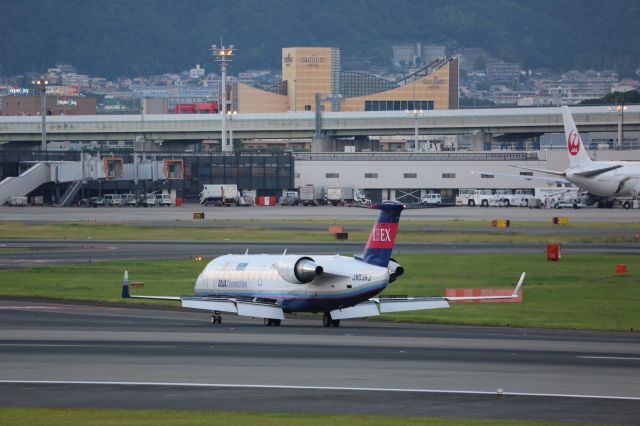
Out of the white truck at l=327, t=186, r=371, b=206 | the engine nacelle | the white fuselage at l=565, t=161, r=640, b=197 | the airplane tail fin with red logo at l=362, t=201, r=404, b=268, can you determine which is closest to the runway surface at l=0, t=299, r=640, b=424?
the engine nacelle

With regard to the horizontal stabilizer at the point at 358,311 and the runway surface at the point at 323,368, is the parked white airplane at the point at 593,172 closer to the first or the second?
the horizontal stabilizer at the point at 358,311

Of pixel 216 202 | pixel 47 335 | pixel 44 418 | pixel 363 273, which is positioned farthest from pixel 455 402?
pixel 216 202

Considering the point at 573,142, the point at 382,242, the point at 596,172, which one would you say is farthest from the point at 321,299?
the point at 596,172

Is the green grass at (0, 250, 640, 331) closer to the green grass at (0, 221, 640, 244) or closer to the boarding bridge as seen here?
the green grass at (0, 221, 640, 244)

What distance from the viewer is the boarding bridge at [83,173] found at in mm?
164375

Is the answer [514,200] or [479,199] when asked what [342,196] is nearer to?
[479,199]

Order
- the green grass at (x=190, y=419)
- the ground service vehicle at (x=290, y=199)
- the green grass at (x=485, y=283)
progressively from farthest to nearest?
1. the ground service vehicle at (x=290, y=199)
2. the green grass at (x=485, y=283)
3. the green grass at (x=190, y=419)

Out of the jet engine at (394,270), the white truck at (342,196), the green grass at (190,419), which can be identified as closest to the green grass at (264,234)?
the jet engine at (394,270)

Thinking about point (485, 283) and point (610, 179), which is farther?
point (610, 179)

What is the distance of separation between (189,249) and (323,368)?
5603cm

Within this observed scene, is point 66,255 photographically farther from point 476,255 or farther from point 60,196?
point 60,196

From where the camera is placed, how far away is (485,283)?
231 feet

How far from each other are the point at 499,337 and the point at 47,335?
715 inches

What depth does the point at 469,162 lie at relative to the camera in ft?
603
